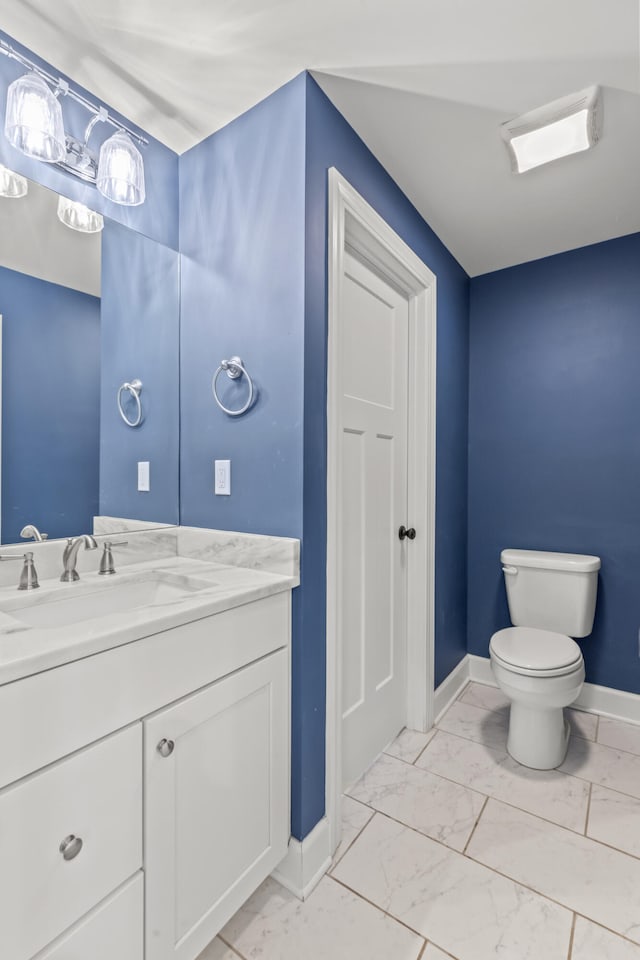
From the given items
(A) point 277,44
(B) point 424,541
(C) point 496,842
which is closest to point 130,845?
(C) point 496,842

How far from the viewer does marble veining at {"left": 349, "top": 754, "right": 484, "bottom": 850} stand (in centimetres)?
151

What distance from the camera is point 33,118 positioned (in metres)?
1.17

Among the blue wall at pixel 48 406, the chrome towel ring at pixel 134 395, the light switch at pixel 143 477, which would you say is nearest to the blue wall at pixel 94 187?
the blue wall at pixel 48 406

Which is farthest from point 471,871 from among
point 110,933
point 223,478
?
point 223,478

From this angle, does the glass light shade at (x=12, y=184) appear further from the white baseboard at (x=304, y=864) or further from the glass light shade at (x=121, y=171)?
the white baseboard at (x=304, y=864)

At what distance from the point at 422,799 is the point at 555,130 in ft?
7.79

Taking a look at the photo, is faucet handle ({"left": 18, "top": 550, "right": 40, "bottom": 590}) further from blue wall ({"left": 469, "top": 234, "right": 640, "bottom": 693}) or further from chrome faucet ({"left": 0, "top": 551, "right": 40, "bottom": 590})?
blue wall ({"left": 469, "top": 234, "right": 640, "bottom": 693})

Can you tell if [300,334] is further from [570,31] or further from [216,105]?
[570,31]

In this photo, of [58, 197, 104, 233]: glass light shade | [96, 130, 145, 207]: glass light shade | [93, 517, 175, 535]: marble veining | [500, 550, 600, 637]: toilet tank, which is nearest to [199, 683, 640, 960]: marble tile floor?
[500, 550, 600, 637]: toilet tank

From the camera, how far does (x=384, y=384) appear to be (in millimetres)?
1950

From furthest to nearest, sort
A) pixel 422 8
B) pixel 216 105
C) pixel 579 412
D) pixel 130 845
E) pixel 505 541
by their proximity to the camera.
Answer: pixel 505 541 < pixel 579 412 < pixel 216 105 < pixel 422 8 < pixel 130 845

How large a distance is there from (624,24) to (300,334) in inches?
44.1

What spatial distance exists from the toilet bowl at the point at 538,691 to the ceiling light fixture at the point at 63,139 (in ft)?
7.03

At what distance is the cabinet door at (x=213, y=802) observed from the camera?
0.92 metres
